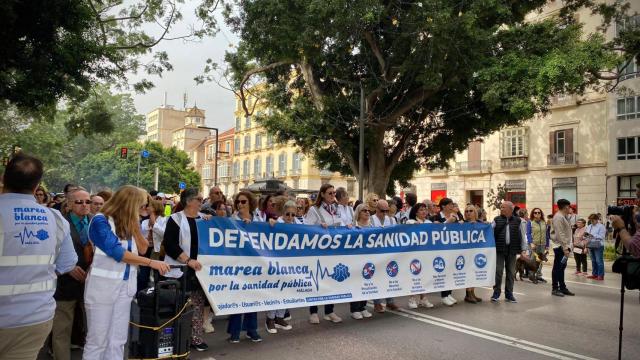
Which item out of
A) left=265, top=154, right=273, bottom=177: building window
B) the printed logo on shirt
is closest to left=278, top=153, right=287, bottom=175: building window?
left=265, top=154, right=273, bottom=177: building window

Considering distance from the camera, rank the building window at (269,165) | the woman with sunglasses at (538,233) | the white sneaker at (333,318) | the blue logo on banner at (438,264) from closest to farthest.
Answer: the white sneaker at (333,318) → the blue logo on banner at (438,264) → the woman with sunglasses at (538,233) → the building window at (269,165)

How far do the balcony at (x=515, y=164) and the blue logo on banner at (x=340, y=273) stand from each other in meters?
34.0

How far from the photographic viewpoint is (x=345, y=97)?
719 inches

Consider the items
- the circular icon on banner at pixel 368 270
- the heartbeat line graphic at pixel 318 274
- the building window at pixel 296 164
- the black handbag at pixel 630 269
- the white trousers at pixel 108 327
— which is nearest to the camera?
the white trousers at pixel 108 327

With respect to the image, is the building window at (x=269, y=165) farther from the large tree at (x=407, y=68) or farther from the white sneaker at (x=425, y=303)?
the white sneaker at (x=425, y=303)

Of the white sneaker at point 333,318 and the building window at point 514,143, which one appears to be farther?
the building window at point 514,143

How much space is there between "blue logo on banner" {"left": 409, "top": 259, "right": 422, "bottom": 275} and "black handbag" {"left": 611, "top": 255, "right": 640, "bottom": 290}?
351 cm

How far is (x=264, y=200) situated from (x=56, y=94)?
6305mm

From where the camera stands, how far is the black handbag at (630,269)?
16.2ft

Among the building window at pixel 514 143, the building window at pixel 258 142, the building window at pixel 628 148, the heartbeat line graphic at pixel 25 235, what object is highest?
the building window at pixel 258 142

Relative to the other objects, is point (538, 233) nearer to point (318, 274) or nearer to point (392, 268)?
point (392, 268)

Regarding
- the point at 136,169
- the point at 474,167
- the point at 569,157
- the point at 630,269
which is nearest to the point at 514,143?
the point at 474,167

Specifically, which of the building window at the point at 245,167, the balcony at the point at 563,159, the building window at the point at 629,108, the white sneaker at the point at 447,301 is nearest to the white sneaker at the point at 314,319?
the white sneaker at the point at 447,301

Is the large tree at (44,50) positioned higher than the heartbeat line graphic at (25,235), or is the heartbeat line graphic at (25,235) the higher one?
the large tree at (44,50)
